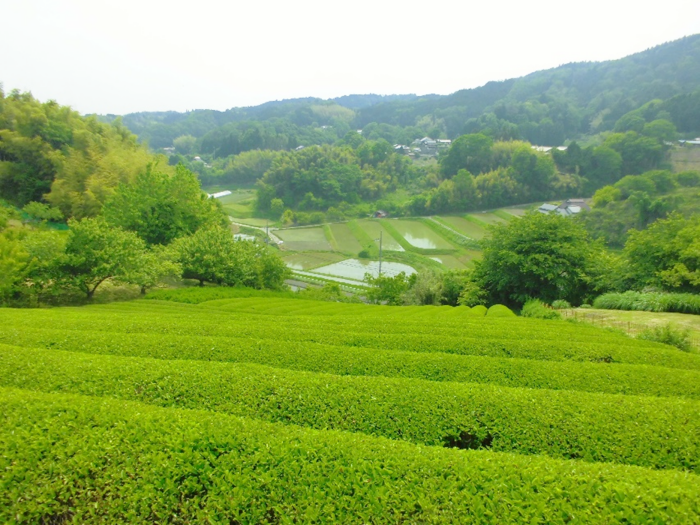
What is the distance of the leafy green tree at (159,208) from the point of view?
2612cm

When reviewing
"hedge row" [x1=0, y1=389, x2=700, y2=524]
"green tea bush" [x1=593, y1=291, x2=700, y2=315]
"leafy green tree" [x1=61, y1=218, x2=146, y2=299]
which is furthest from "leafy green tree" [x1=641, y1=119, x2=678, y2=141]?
"hedge row" [x1=0, y1=389, x2=700, y2=524]

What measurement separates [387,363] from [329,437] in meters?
3.42

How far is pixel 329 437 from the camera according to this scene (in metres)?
4.54

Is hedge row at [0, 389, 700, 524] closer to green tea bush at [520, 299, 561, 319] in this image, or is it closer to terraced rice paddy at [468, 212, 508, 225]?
green tea bush at [520, 299, 561, 319]

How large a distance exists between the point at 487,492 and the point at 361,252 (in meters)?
44.5

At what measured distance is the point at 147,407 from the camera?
510cm

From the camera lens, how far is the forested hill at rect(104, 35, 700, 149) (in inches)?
3792

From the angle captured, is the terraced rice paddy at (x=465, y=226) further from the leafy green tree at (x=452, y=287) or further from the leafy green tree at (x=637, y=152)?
the leafy green tree at (x=637, y=152)

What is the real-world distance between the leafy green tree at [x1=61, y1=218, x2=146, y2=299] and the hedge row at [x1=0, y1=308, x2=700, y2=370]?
17.5 ft

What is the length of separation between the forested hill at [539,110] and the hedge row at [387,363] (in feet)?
308

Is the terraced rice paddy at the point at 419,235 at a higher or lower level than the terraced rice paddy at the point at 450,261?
higher

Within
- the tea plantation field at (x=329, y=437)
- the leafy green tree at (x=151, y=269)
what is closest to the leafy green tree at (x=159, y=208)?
the leafy green tree at (x=151, y=269)

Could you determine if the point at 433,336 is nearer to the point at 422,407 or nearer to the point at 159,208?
the point at 422,407

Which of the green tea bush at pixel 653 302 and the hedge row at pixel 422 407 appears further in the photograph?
the green tea bush at pixel 653 302
